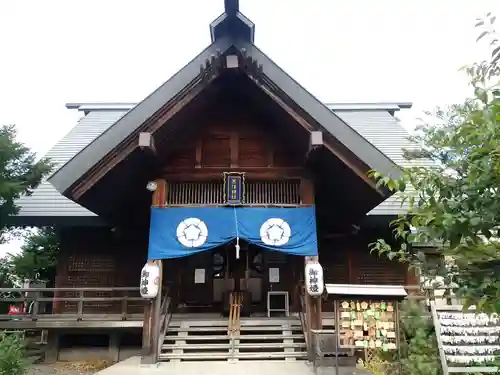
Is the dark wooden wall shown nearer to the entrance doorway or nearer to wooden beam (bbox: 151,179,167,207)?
the entrance doorway

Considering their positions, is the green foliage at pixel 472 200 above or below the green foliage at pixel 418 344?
above

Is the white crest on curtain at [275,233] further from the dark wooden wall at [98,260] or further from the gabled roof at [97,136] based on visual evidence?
the dark wooden wall at [98,260]

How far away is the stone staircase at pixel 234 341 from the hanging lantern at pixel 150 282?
1.10m

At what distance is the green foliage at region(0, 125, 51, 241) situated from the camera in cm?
930

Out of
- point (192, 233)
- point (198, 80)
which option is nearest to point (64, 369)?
point (192, 233)

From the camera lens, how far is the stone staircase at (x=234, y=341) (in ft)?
28.0


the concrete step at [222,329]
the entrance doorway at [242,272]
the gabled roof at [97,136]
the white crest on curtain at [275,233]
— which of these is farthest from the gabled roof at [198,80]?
the entrance doorway at [242,272]

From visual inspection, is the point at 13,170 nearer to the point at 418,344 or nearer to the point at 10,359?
the point at 10,359

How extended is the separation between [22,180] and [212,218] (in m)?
4.74

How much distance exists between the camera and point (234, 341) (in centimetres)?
880

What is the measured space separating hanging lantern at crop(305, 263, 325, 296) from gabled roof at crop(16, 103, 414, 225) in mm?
2341

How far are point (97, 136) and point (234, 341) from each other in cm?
482

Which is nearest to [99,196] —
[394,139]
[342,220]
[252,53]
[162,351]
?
[162,351]

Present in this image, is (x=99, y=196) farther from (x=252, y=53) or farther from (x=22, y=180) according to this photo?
(x=252, y=53)
